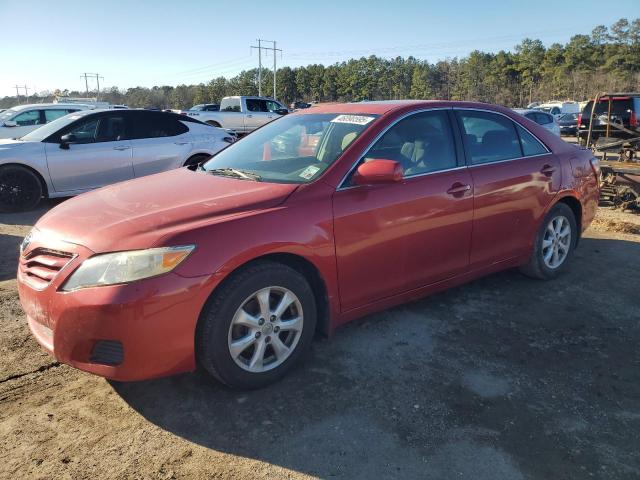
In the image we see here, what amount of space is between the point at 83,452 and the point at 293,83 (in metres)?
104

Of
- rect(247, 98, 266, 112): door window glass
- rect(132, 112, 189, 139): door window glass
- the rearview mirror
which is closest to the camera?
the rearview mirror

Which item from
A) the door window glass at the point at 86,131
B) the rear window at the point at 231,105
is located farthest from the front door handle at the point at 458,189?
the rear window at the point at 231,105

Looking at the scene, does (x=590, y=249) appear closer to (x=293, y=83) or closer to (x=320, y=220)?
(x=320, y=220)

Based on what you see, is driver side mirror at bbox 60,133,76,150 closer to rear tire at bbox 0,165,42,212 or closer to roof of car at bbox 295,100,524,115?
rear tire at bbox 0,165,42,212

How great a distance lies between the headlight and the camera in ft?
8.04

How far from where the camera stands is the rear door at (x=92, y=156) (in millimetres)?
7559

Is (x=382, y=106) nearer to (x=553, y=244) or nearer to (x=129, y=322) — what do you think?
(x=553, y=244)

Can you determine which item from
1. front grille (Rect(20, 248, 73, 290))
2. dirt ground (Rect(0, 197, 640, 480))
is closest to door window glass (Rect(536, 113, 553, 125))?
dirt ground (Rect(0, 197, 640, 480))

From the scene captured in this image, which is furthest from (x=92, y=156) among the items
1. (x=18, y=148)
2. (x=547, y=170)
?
(x=547, y=170)

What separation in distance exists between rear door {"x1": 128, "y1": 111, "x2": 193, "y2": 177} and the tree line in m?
61.2

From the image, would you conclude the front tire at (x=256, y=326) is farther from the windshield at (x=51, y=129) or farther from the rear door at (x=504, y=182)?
the windshield at (x=51, y=129)

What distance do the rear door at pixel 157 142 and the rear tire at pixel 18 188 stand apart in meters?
1.48

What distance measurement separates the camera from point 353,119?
3.61 meters

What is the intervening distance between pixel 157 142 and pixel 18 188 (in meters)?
2.17
